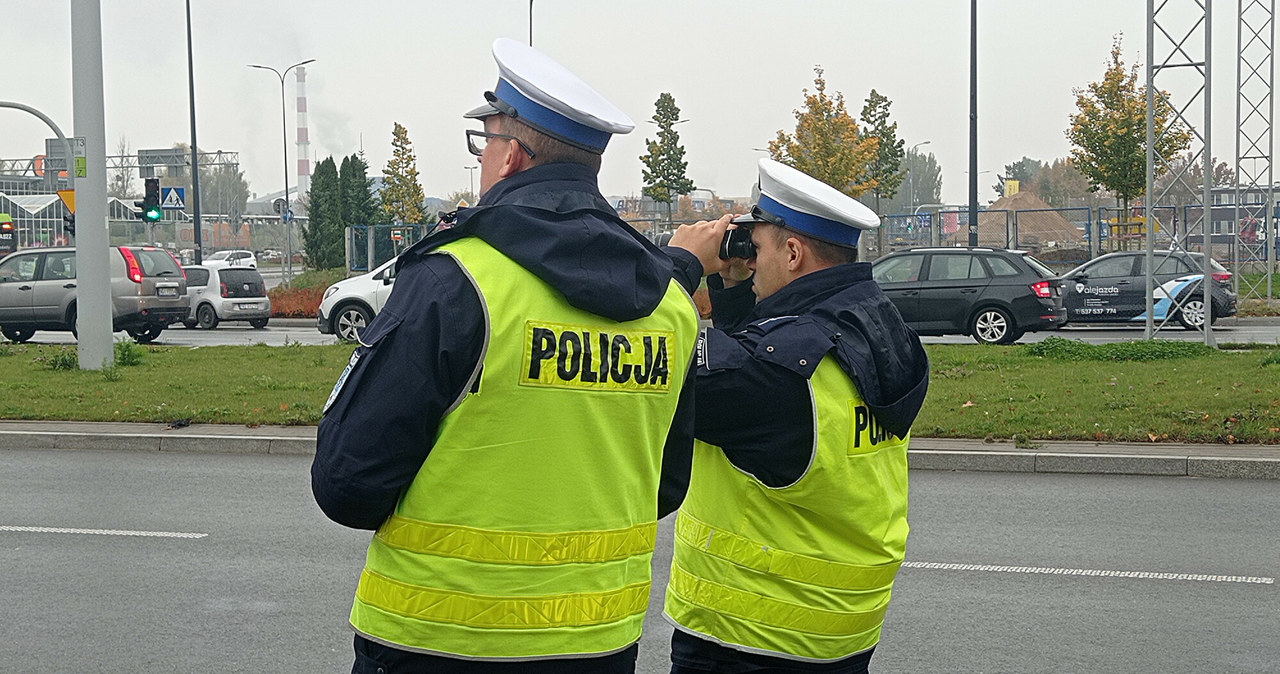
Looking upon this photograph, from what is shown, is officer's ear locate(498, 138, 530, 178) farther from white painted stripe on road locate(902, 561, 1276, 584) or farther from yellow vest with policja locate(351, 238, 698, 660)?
white painted stripe on road locate(902, 561, 1276, 584)

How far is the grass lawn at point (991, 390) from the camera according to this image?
10680 mm

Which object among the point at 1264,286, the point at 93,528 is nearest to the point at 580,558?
the point at 93,528

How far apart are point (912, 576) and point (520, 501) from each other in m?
4.84

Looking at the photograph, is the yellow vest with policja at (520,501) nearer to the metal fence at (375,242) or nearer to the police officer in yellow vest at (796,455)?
the police officer in yellow vest at (796,455)

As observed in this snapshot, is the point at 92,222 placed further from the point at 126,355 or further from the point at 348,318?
the point at 348,318

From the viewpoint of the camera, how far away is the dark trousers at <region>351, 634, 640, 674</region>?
2.32 meters

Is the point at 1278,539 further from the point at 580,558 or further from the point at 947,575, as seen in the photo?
the point at 580,558

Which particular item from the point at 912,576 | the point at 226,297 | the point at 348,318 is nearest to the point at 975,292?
the point at 348,318

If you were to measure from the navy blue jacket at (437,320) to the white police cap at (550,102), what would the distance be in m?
0.09

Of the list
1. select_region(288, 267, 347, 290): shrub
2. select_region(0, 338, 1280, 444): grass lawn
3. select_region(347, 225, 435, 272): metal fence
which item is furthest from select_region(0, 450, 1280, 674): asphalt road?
select_region(288, 267, 347, 290): shrub

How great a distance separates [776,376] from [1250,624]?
165 inches

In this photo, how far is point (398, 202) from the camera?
4734 centimetres

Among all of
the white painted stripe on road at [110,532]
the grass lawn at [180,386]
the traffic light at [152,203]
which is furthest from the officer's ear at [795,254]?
the traffic light at [152,203]

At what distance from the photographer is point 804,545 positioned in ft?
9.11
